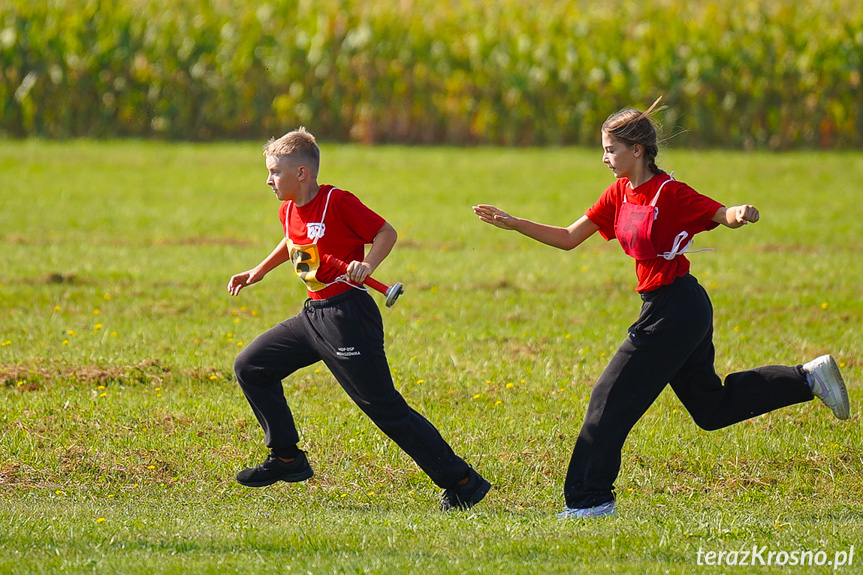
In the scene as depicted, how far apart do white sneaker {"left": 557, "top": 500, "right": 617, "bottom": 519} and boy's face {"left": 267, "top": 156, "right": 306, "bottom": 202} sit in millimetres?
2069

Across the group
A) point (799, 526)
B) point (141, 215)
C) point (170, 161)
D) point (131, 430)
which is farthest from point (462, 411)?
point (170, 161)

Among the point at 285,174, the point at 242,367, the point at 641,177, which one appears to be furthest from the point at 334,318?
the point at 641,177

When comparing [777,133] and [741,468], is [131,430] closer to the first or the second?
[741,468]

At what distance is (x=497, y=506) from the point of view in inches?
257

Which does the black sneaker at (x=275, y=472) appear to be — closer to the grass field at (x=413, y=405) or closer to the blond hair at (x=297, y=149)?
the grass field at (x=413, y=405)

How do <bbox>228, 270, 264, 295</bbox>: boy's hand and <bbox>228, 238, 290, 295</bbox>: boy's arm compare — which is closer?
<bbox>228, 238, 290, 295</bbox>: boy's arm

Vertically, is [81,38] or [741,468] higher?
[81,38]

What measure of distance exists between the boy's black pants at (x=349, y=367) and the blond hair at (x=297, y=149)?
2.23 ft

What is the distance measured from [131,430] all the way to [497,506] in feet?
7.89

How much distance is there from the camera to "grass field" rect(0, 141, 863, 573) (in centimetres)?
532

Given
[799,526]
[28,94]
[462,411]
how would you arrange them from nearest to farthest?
1. [799,526]
2. [462,411]
3. [28,94]

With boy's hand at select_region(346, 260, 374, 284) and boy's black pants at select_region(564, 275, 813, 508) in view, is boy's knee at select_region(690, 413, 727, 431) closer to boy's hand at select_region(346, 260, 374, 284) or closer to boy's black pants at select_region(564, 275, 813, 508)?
boy's black pants at select_region(564, 275, 813, 508)

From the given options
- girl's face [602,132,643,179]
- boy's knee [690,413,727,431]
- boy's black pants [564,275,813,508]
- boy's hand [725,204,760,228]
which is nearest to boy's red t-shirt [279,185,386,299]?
girl's face [602,132,643,179]

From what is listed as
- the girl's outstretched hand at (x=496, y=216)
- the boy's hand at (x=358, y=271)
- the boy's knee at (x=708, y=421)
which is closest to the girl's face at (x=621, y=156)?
the girl's outstretched hand at (x=496, y=216)
